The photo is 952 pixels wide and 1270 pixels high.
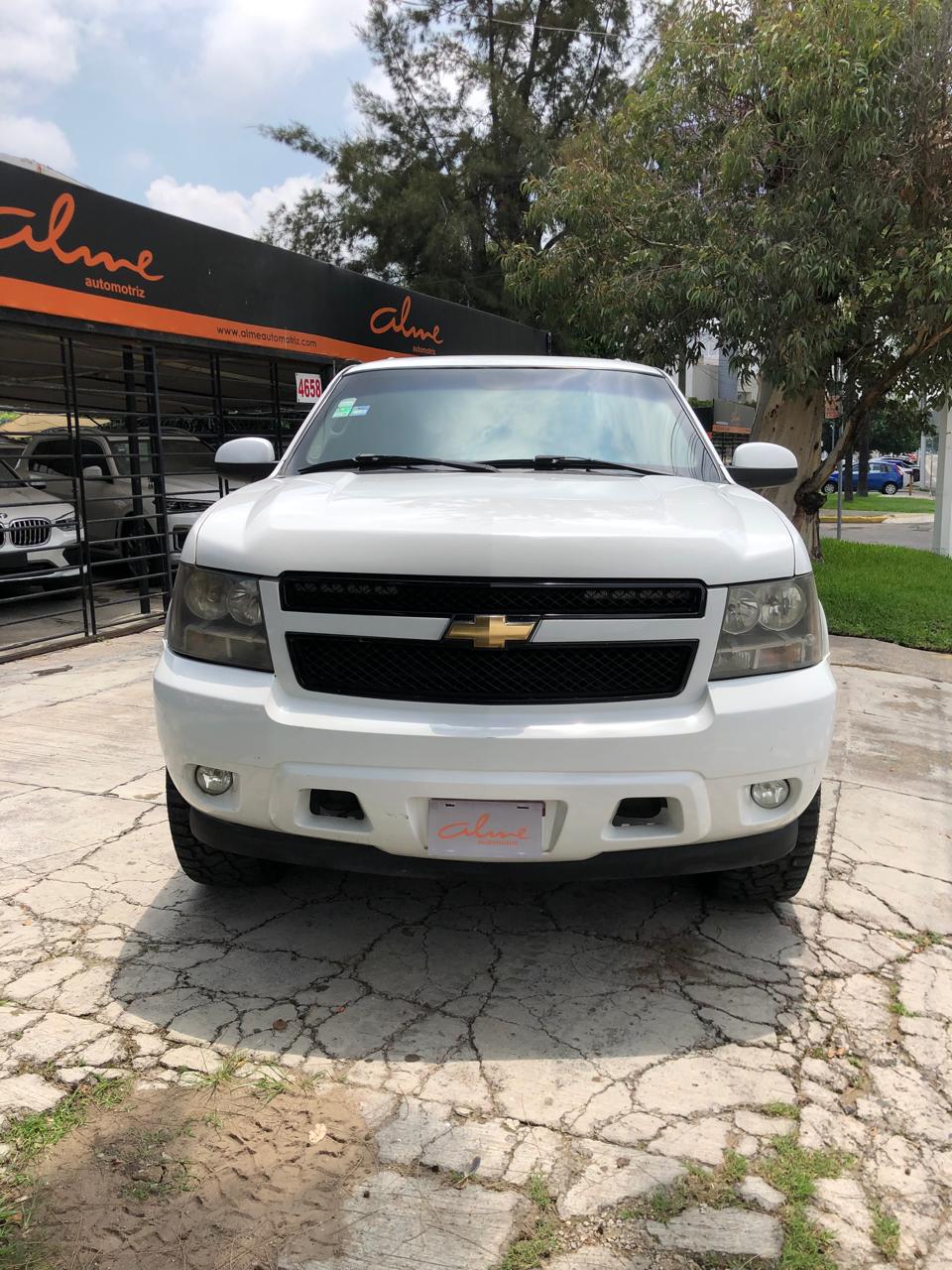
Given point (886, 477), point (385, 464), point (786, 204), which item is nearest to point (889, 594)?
point (786, 204)

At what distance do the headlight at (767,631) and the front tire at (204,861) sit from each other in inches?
60.9

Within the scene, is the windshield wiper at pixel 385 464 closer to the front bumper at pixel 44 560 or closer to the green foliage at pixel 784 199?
the front bumper at pixel 44 560

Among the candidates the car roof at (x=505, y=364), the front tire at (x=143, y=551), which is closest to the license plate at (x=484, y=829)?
the car roof at (x=505, y=364)

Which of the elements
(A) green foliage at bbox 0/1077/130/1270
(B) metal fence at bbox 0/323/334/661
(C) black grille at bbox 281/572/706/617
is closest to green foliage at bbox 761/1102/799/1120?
(C) black grille at bbox 281/572/706/617

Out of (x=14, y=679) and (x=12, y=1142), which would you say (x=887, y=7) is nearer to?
(x=14, y=679)

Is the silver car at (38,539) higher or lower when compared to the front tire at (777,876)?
higher

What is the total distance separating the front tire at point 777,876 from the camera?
3.01 m

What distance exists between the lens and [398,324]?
12930 mm

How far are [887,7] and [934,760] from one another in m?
6.67

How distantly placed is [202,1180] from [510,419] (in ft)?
9.01

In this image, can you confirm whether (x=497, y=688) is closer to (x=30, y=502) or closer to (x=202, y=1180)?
(x=202, y=1180)

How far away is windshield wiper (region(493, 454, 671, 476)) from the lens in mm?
3523

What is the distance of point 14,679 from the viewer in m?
6.76

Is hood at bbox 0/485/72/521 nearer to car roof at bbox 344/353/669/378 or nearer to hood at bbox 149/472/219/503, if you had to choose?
hood at bbox 149/472/219/503
